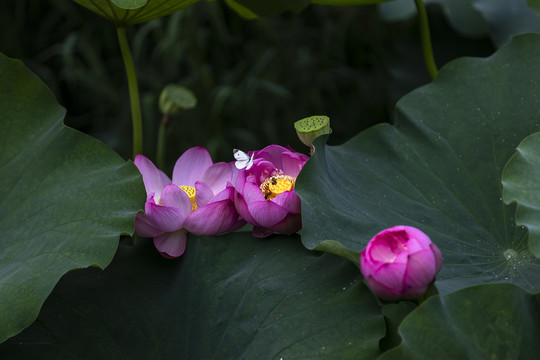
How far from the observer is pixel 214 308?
0.70m

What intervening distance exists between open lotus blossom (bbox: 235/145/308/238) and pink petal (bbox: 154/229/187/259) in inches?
3.4

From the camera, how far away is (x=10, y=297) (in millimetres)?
619

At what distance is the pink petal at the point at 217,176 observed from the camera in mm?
825

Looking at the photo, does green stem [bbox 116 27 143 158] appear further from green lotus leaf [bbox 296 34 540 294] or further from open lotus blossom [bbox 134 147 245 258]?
green lotus leaf [bbox 296 34 540 294]

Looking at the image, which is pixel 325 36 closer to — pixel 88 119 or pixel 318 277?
pixel 88 119

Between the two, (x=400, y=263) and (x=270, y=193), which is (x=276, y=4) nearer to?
(x=270, y=193)

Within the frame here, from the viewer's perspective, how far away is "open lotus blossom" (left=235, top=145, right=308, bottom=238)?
0.70 metres

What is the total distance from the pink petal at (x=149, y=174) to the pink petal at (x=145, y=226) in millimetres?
91

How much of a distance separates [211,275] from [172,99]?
43 centimetres

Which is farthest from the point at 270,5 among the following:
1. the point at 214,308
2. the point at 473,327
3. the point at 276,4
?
the point at 473,327

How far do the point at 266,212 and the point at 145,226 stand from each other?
0.15m

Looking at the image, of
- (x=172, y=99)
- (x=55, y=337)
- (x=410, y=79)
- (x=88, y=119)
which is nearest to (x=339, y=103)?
(x=410, y=79)

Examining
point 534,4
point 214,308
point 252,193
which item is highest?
point 534,4

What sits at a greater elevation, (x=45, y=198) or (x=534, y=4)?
(x=534, y=4)
